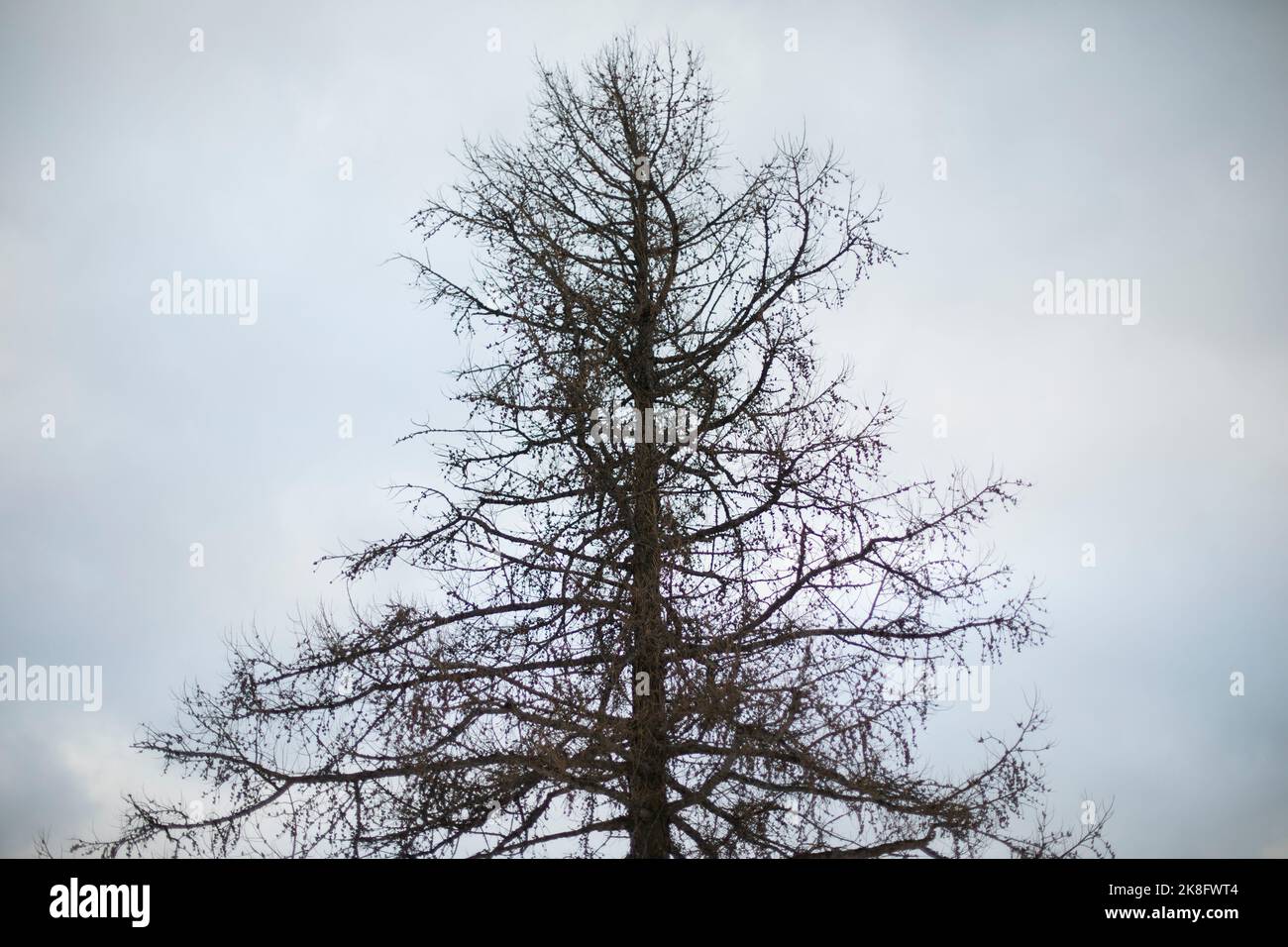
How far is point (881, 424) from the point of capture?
34.4 feet

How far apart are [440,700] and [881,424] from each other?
4.72 m

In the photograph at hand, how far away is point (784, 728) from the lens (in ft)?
28.6

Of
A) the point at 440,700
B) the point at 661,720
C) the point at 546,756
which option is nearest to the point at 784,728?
the point at 661,720

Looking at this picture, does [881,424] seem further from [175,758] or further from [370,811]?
[175,758]

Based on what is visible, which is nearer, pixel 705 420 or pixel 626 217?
pixel 705 420

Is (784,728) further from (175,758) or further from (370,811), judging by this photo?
(175,758)

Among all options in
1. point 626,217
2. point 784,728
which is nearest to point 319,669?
point 784,728

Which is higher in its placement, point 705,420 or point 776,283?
point 776,283
